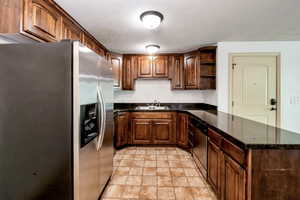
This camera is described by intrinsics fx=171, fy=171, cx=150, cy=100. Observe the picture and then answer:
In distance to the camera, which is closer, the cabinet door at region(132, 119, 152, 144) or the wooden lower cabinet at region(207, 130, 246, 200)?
the wooden lower cabinet at region(207, 130, 246, 200)

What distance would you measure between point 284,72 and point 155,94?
2.81m

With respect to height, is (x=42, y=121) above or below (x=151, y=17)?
below

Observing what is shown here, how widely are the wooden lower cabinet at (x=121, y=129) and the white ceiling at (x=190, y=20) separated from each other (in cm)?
155

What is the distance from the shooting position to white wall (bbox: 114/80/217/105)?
4.54 meters

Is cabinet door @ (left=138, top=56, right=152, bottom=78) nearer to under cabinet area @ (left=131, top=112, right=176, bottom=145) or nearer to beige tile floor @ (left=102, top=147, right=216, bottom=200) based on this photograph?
under cabinet area @ (left=131, top=112, right=176, bottom=145)

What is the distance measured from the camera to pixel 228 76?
3359 millimetres

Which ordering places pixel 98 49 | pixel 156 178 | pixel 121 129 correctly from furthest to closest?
1. pixel 121 129
2. pixel 98 49
3. pixel 156 178

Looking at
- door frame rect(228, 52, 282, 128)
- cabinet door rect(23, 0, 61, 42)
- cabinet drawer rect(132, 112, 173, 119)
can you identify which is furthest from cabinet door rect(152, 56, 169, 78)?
cabinet door rect(23, 0, 61, 42)

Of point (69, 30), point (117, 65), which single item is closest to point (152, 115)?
point (117, 65)

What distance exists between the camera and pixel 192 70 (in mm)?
3895

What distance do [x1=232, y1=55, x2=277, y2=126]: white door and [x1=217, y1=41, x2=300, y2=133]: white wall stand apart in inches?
5.9

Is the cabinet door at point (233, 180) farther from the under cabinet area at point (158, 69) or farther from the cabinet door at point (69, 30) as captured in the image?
the under cabinet area at point (158, 69)

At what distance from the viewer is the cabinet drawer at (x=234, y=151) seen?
4.39 ft

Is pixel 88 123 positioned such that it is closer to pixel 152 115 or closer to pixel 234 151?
pixel 234 151
